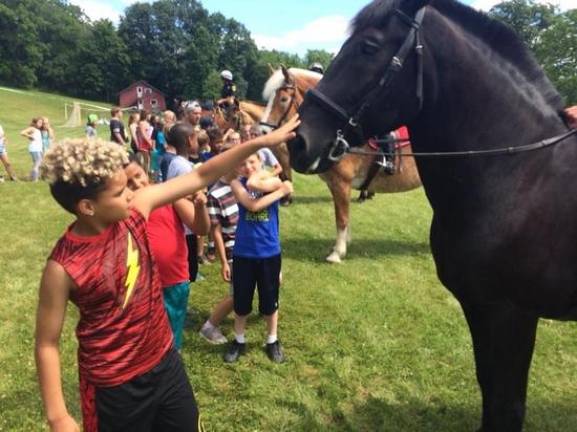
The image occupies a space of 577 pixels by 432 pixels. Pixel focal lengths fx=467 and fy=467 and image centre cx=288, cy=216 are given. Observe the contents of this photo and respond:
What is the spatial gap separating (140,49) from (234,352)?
83.9 m

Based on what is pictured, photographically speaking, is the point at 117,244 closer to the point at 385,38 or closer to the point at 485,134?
the point at 385,38

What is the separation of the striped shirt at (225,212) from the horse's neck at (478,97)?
8.69ft

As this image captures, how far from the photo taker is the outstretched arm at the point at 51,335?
5.61 ft

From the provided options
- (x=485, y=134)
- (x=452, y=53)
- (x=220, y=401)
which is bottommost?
(x=220, y=401)

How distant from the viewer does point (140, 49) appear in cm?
→ 7888

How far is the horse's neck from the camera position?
238cm

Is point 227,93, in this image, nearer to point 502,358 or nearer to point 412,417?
point 412,417

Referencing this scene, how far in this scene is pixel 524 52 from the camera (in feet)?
7.99

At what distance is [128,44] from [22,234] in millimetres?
79658

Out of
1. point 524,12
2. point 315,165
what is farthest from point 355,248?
point 524,12

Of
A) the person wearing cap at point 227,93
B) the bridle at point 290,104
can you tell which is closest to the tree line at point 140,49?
the person wearing cap at point 227,93

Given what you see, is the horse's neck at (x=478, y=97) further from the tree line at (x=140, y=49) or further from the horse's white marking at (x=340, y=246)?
the tree line at (x=140, y=49)

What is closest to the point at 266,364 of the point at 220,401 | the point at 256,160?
the point at 220,401

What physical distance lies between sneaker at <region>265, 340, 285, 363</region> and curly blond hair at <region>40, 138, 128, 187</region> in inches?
110
